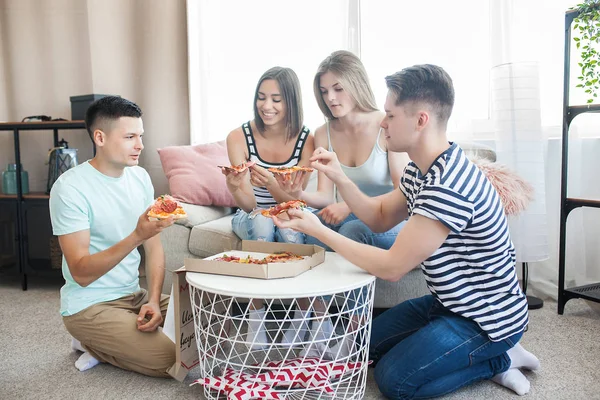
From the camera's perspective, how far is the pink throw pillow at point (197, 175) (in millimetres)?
2943

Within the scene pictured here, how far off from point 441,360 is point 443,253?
0.33 meters

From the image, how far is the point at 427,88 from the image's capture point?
1642 millimetres

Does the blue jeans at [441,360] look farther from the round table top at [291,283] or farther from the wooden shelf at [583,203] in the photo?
the wooden shelf at [583,203]

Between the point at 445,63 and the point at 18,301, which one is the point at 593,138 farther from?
the point at 18,301

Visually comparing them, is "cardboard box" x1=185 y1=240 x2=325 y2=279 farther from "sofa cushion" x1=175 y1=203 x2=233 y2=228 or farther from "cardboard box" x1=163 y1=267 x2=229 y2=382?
"sofa cushion" x1=175 y1=203 x2=233 y2=228

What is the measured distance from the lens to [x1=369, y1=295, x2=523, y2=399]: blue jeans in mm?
1694

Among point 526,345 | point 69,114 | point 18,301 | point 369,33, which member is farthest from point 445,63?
point 18,301

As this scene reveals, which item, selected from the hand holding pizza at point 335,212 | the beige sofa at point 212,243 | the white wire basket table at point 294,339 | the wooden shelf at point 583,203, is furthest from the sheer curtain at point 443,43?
the white wire basket table at point 294,339

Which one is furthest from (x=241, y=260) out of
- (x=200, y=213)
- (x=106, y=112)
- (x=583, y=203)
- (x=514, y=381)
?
(x=583, y=203)

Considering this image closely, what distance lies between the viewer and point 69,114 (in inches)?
143

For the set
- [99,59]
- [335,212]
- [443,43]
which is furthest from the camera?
[99,59]

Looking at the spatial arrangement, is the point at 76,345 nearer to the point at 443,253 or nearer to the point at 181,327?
the point at 181,327

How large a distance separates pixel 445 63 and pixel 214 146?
1.42m

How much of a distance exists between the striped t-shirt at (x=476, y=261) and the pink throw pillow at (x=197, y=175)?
1.45 meters
